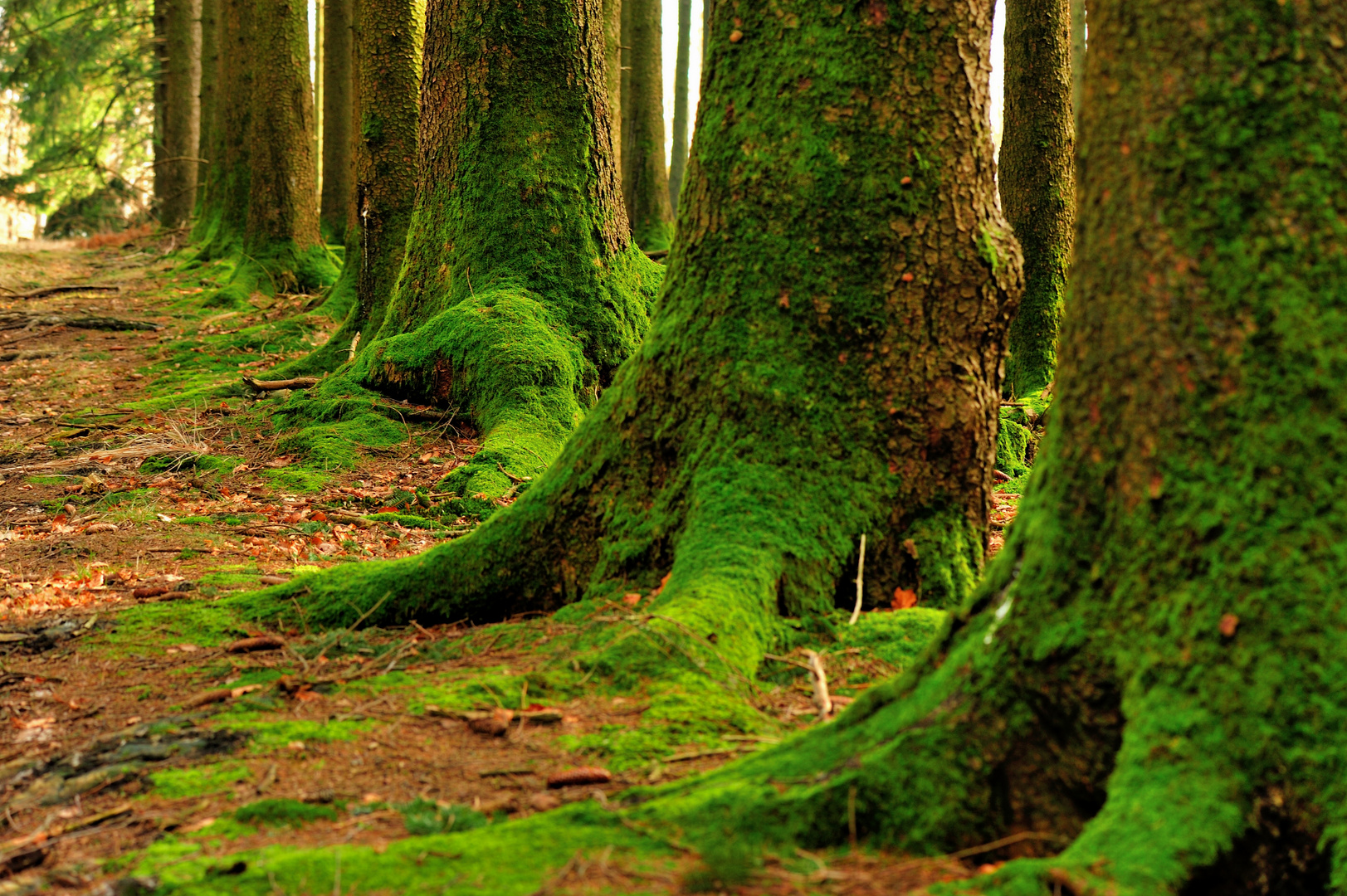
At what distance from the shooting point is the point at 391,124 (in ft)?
30.1

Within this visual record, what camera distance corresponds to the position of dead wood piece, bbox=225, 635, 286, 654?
3.85m

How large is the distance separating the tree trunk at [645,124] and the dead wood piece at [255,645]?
1328cm

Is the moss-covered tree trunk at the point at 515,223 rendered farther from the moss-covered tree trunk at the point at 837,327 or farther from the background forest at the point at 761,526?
the moss-covered tree trunk at the point at 837,327

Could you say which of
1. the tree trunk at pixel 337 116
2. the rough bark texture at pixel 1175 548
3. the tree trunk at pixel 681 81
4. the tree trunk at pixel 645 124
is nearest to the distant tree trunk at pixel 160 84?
the tree trunk at pixel 337 116

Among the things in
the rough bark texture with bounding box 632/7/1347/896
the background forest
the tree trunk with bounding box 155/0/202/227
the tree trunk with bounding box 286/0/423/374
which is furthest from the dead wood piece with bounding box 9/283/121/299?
the rough bark texture with bounding box 632/7/1347/896

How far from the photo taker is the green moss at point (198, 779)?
270 cm

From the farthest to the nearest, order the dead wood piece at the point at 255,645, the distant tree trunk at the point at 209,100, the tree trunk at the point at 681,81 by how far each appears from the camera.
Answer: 1. the tree trunk at the point at 681,81
2. the distant tree trunk at the point at 209,100
3. the dead wood piece at the point at 255,645

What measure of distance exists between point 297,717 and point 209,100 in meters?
19.0

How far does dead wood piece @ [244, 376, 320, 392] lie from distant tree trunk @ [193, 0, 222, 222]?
9.01 metres

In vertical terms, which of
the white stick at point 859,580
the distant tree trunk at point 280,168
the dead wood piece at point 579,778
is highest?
the distant tree trunk at point 280,168

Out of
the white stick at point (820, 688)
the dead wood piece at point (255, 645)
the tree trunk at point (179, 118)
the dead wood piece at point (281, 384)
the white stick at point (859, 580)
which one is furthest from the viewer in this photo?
Answer: the tree trunk at point (179, 118)

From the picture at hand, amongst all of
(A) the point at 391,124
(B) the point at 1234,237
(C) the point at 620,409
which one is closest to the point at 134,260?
(A) the point at 391,124

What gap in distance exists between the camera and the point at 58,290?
46.8 ft

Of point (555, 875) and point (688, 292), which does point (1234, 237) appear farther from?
point (688, 292)
